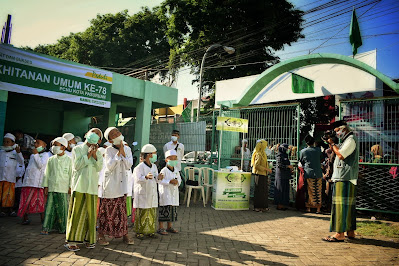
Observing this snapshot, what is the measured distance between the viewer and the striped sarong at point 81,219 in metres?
4.13

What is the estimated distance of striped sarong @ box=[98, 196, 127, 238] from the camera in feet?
14.8

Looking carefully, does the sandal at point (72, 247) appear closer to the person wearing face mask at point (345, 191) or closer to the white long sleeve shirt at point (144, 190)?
the white long sleeve shirt at point (144, 190)

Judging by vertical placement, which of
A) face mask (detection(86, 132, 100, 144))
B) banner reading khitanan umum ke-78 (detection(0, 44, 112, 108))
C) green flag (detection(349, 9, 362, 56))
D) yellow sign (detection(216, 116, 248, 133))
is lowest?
face mask (detection(86, 132, 100, 144))

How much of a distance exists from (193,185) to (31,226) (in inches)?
160

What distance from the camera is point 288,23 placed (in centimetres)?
1917

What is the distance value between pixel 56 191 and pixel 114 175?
1.33 metres

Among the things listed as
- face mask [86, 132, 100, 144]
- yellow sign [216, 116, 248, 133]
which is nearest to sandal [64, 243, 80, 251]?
face mask [86, 132, 100, 144]

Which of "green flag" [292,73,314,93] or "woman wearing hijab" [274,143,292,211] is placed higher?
"green flag" [292,73,314,93]

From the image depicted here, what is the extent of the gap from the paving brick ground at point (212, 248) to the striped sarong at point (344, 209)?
27 centimetres

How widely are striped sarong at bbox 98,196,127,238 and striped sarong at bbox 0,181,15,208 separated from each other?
3073 millimetres

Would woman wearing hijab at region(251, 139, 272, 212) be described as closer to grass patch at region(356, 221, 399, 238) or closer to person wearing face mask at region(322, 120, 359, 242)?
grass patch at region(356, 221, 399, 238)

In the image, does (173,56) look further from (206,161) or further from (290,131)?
(290,131)

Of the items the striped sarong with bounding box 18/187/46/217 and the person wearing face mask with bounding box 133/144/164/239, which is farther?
the striped sarong with bounding box 18/187/46/217

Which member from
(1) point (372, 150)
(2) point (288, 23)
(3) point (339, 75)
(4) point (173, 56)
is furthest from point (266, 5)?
(1) point (372, 150)
